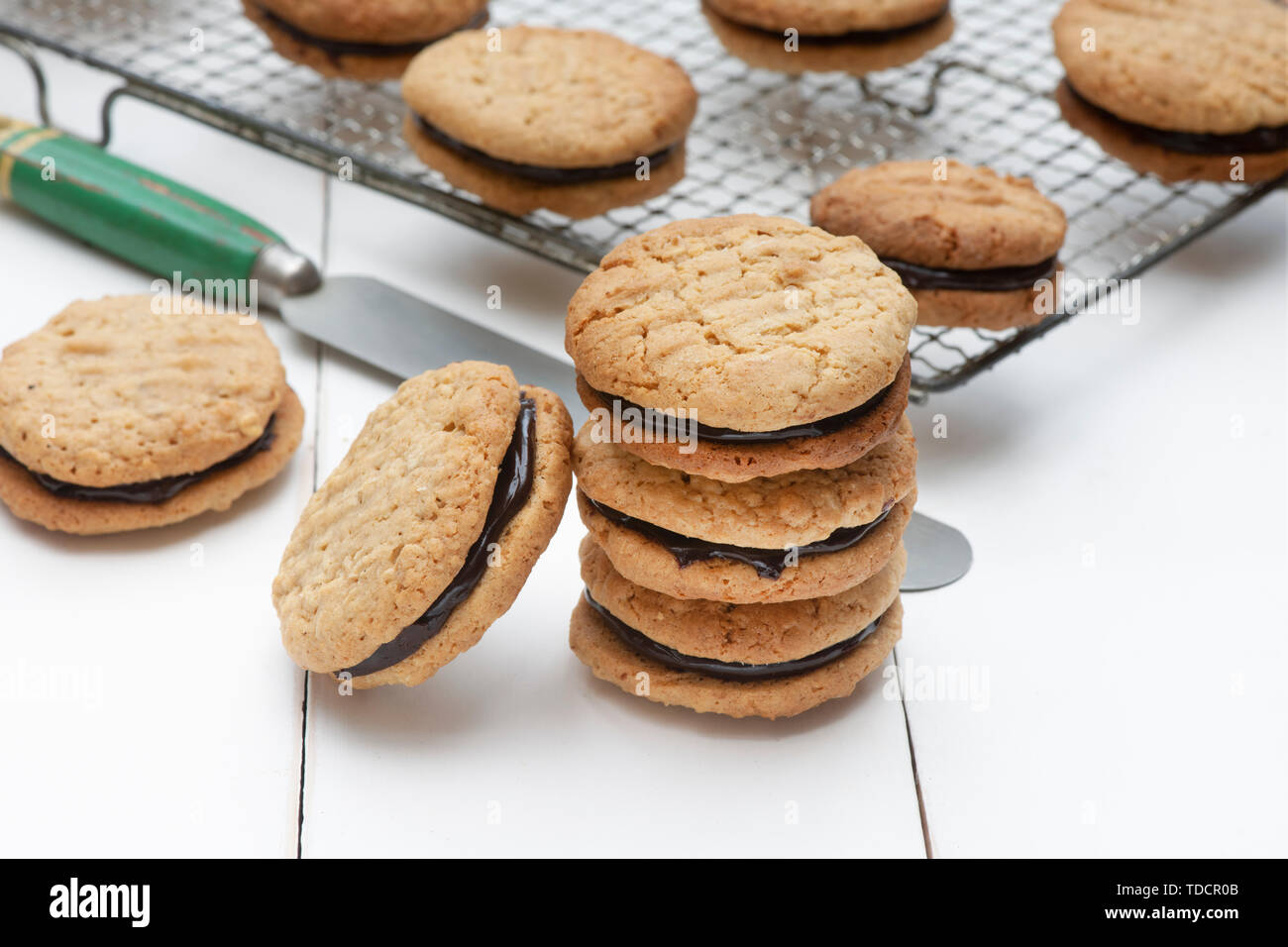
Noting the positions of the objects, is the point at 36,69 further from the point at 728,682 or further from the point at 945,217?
the point at 728,682

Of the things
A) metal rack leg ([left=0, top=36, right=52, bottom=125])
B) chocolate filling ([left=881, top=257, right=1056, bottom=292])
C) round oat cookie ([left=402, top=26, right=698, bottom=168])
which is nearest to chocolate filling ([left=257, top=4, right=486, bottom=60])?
round oat cookie ([left=402, top=26, right=698, bottom=168])

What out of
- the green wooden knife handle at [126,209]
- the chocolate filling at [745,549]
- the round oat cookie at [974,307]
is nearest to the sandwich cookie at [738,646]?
the chocolate filling at [745,549]

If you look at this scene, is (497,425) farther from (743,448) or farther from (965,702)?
A: (965,702)

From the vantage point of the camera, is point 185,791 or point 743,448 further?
point 185,791

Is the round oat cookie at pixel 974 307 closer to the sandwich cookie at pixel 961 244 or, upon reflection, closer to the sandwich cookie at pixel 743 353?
the sandwich cookie at pixel 961 244

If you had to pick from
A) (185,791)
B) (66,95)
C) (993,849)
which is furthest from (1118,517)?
(66,95)

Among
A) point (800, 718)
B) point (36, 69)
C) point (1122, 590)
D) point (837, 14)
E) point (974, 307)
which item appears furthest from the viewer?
point (36, 69)

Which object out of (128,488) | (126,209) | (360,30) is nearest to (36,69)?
(126,209)
